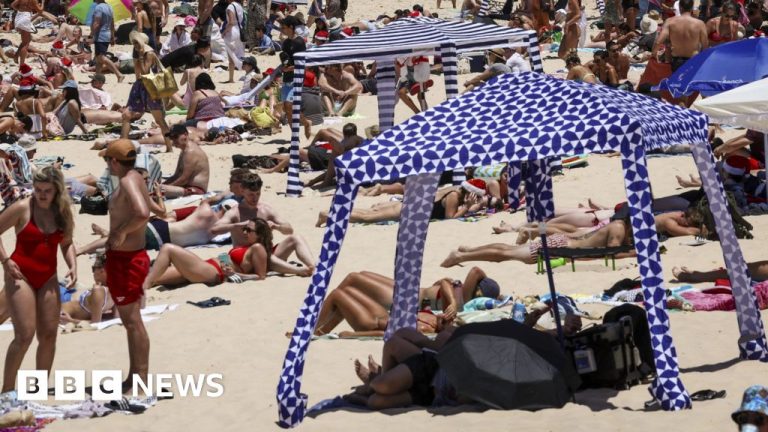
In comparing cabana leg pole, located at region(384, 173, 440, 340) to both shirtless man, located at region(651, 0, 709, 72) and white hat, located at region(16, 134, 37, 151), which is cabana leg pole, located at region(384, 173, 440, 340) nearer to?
white hat, located at region(16, 134, 37, 151)

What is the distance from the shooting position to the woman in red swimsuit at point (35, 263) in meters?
7.28

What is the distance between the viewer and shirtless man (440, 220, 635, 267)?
10945 millimetres

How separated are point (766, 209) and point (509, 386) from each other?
19.9 ft

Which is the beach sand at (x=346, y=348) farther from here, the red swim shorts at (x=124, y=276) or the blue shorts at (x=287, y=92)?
the blue shorts at (x=287, y=92)

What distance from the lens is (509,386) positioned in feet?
22.7

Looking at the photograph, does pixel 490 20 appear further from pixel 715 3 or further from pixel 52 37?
pixel 52 37

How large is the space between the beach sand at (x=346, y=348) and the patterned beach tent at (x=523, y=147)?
0.37 metres

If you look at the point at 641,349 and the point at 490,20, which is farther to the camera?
the point at 490,20

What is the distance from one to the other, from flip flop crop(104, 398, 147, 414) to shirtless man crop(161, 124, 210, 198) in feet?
22.6

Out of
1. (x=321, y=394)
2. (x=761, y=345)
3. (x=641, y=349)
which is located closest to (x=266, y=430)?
(x=321, y=394)

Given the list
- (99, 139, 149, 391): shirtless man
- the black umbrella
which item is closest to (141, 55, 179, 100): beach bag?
(99, 139, 149, 391): shirtless man

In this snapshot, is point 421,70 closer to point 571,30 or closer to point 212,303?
point 571,30

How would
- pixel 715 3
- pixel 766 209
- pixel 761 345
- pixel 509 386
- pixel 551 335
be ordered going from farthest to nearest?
pixel 715 3, pixel 766 209, pixel 761 345, pixel 551 335, pixel 509 386

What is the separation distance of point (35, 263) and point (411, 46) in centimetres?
829
